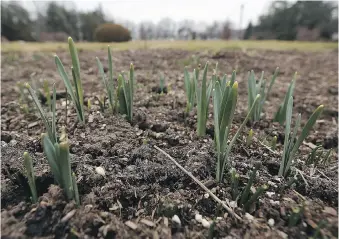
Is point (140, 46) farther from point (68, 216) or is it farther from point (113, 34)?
point (113, 34)

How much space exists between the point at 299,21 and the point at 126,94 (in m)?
35.5

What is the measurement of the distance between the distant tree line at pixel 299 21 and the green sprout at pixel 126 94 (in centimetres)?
2985

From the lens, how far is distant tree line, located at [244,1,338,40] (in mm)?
28531

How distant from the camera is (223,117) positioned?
1.01m

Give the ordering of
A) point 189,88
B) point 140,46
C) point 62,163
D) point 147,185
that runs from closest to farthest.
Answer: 1. point 62,163
2. point 147,185
3. point 189,88
4. point 140,46

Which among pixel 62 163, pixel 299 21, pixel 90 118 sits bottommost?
pixel 90 118

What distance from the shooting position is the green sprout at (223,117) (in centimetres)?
98

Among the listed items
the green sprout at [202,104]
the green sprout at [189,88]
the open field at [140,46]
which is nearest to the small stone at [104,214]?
the green sprout at [202,104]

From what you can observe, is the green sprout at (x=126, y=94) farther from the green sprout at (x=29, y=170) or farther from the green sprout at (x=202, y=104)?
the green sprout at (x=29, y=170)

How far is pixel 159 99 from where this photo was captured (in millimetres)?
2160

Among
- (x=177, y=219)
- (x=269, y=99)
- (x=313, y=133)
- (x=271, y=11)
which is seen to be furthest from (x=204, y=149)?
(x=271, y=11)

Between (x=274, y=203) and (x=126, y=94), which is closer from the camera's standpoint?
(x=274, y=203)

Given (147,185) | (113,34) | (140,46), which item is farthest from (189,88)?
(113,34)

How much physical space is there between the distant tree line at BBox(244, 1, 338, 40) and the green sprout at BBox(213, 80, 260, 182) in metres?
30.2
